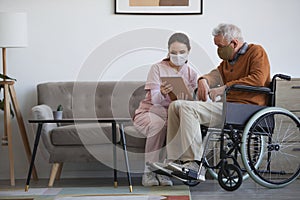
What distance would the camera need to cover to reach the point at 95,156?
4312 mm

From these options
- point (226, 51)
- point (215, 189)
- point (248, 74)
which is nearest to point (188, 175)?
point (215, 189)

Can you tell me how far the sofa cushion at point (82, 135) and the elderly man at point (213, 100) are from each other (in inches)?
20.4

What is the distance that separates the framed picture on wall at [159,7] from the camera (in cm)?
493

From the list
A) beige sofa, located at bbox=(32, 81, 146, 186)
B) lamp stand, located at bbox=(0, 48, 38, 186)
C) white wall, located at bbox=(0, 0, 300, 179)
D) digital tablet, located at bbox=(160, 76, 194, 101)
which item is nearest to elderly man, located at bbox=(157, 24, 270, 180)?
digital tablet, located at bbox=(160, 76, 194, 101)

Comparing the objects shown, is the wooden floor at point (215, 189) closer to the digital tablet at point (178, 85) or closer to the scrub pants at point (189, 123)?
the scrub pants at point (189, 123)

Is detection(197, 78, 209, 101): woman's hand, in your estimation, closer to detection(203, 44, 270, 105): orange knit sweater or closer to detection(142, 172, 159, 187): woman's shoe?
detection(203, 44, 270, 105): orange knit sweater

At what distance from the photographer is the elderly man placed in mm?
3777

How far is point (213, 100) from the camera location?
3.91 meters

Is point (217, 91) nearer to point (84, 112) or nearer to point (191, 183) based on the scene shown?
point (191, 183)

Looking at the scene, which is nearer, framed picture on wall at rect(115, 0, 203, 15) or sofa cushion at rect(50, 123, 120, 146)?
sofa cushion at rect(50, 123, 120, 146)

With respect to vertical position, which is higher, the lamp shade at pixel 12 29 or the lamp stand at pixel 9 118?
the lamp shade at pixel 12 29

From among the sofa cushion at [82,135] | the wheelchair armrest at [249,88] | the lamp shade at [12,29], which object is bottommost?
the sofa cushion at [82,135]

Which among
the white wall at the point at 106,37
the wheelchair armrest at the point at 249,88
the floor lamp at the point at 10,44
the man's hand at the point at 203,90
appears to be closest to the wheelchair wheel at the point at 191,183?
the man's hand at the point at 203,90

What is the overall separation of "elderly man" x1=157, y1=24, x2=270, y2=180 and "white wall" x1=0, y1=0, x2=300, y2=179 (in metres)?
0.91
